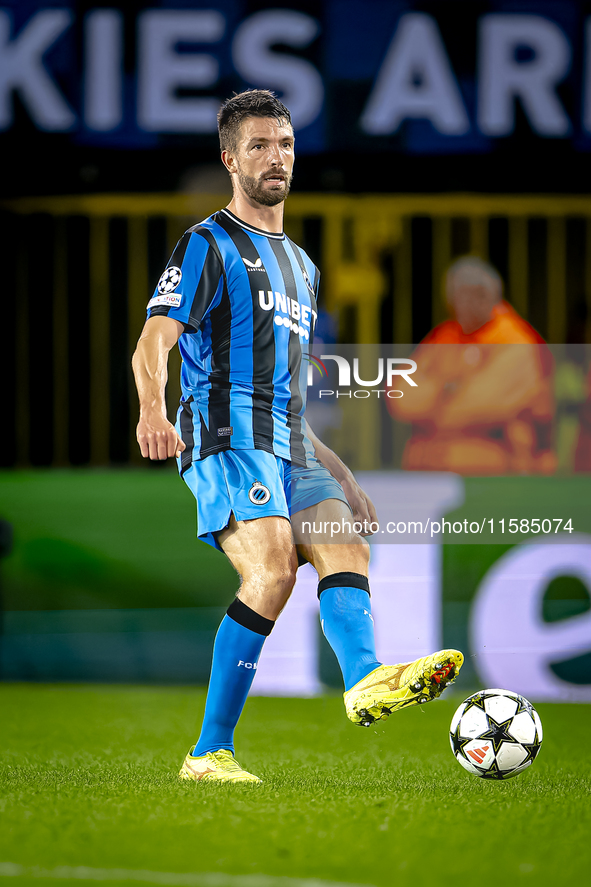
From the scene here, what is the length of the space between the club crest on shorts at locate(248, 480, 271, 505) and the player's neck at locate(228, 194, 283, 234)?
0.89m

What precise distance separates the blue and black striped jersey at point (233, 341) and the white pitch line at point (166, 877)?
52.9 inches

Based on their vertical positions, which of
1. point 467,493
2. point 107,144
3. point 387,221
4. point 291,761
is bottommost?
point 291,761

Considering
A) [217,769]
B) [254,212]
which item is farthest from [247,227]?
[217,769]

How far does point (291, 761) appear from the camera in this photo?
3.84 meters

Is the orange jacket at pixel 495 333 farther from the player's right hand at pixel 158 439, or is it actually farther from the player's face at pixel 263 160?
the player's right hand at pixel 158 439

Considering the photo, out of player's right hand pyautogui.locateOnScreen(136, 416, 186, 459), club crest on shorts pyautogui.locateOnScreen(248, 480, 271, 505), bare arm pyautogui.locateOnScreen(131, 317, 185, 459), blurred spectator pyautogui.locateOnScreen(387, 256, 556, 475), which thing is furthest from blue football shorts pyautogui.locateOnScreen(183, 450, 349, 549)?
blurred spectator pyautogui.locateOnScreen(387, 256, 556, 475)

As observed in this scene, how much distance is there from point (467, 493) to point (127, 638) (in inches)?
71.5

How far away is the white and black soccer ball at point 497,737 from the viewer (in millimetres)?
3311

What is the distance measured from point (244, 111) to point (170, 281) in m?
0.66

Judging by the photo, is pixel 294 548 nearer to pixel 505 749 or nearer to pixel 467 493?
pixel 505 749

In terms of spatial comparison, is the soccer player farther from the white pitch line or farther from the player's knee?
the white pitch line

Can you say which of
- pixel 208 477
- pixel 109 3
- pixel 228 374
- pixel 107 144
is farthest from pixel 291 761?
pixel 109 3

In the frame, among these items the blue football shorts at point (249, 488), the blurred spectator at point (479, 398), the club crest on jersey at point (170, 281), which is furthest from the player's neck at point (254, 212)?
the blurred spectator at point (479, 398)

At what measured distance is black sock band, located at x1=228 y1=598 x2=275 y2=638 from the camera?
10.8 feet
